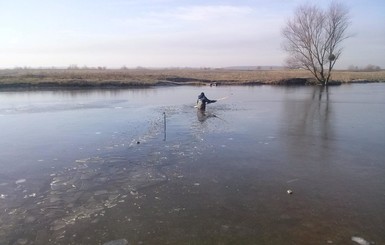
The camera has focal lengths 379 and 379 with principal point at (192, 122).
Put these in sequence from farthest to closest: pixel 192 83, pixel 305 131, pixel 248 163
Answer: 1. pixel 192 83
2. pixel 305 131
3. pixel 248 163

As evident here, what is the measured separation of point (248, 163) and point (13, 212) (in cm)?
556

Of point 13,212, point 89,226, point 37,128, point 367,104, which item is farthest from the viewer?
point 367,104

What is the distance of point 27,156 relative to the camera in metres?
10.6

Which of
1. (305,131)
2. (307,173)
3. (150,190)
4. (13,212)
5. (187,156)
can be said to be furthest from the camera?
(305,131)

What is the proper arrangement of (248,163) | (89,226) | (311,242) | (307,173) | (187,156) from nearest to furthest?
1. (311,242)
2. (89,226)
3. (307,173)
4. (248,163)
5. (187,156)

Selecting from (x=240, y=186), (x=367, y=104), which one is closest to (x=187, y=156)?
(x=240, y=186)

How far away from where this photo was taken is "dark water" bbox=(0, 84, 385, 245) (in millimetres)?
6004

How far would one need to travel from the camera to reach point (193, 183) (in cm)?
827

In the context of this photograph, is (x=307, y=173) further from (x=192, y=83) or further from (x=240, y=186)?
(x=192, y=83)

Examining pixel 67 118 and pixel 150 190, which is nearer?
pixel 150 190

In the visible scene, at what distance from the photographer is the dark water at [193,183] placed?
600cm

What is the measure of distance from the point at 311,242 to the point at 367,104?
20769 mm

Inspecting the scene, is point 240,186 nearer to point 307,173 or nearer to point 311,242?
point 307,173

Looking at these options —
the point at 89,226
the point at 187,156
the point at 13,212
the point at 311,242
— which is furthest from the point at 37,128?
the point at 311,242
